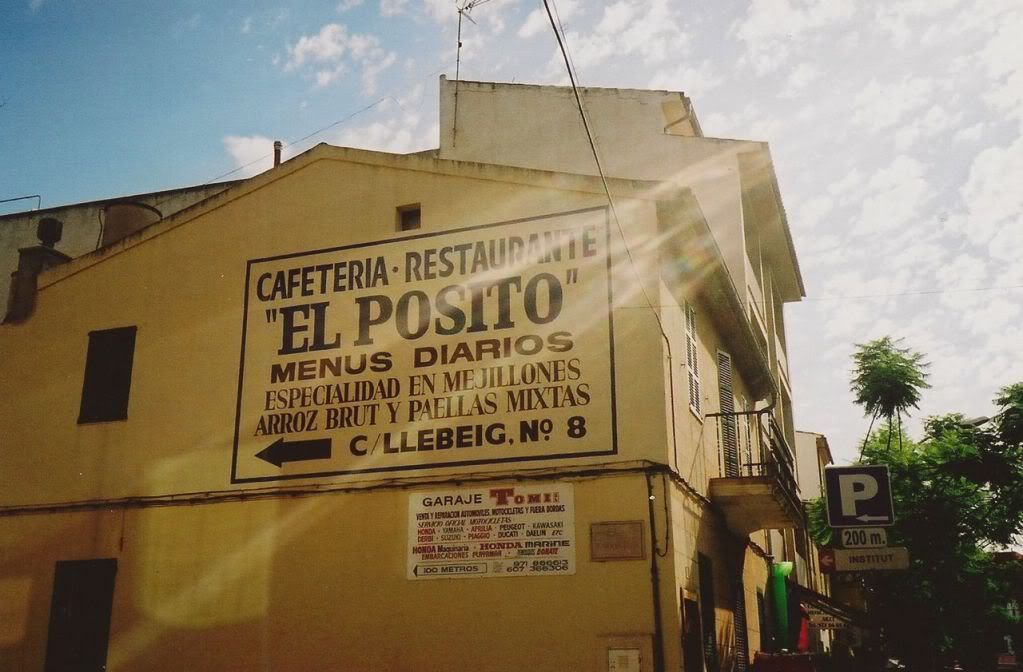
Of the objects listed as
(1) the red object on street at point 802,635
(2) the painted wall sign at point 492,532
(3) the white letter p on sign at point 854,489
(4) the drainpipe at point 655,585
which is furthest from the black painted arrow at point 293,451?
(1) the red object on street at point 802,635

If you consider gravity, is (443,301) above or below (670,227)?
below

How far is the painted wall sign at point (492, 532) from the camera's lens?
420 inches

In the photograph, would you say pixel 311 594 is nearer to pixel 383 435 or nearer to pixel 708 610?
pixel 383 435

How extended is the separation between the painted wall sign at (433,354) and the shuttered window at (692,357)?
191 cm

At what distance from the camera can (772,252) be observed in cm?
2438

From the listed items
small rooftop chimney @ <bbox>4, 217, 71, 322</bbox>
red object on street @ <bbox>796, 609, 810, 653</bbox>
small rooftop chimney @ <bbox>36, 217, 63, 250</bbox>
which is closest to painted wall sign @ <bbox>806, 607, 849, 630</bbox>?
red object on street @ <bbox>796, 609, 810, 653</bbox>

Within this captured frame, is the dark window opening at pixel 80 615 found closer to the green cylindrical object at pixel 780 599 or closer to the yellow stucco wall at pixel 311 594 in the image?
the yellow stucco wall at pixel 311 594

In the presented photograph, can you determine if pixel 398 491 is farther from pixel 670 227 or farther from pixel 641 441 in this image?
pixel 670 227

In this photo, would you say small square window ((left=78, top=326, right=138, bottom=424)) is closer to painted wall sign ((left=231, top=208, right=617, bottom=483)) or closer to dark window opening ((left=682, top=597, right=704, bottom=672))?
painted wall sign ((left=231, top=208, right=617, bottom=483))

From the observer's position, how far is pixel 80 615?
41.0 feet

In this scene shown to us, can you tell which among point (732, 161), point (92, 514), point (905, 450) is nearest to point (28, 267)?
point (92, 514)

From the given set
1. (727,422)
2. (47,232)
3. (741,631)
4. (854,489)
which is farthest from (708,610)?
(47,232)

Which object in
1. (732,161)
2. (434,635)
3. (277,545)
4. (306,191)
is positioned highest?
(732,161)

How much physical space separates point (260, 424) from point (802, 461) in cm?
3169
